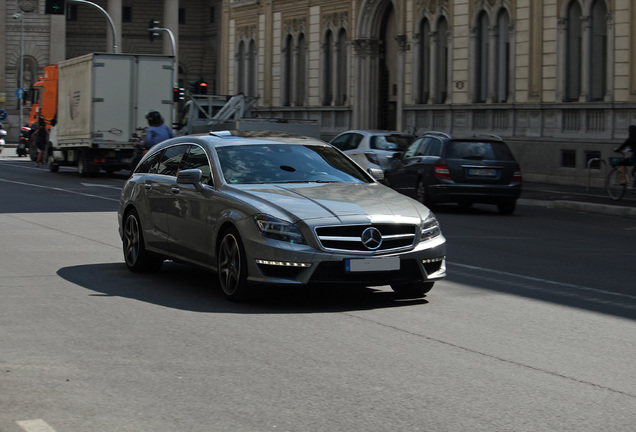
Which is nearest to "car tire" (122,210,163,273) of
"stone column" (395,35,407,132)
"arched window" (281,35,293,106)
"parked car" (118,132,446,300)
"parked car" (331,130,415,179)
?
"parked car" (118,132,446,300)

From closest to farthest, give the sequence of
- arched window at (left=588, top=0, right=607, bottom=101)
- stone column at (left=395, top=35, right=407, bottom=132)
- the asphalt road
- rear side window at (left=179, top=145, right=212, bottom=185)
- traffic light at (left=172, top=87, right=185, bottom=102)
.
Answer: the asphalt road
rear side window at (left=179, top=145, right=212, bottom=185)
arched window at (left=588, top=0, right=607, bottom=101)
traffic light at (left=172, top=87, right=185, bottom=102)
stone column at (left=395, top=35, right=407, bottom=132)

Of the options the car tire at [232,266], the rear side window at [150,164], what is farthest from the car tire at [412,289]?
the rear side window at [150,164]

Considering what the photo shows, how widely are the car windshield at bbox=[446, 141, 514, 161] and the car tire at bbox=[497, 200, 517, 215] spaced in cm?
81

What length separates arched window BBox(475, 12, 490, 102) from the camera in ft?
117

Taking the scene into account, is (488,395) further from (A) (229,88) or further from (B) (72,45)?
(B) (72,45)

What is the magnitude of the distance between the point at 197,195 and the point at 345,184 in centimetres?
133

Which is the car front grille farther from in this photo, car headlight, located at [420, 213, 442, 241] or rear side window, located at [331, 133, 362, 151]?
rear side window, located at [331, 133, 362, 151]

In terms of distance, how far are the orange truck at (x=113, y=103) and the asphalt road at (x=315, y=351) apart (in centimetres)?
1908

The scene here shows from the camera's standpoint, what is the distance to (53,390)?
20.8 feet

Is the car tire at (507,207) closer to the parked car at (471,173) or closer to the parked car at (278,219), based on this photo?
the parked car at (471,173)

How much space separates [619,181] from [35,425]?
69.1ft

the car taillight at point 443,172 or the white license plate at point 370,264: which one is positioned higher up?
the car taillight at point 443,172

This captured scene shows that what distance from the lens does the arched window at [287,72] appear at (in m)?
48.4

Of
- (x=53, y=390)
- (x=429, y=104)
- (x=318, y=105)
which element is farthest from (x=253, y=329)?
(x=318, y=105)
